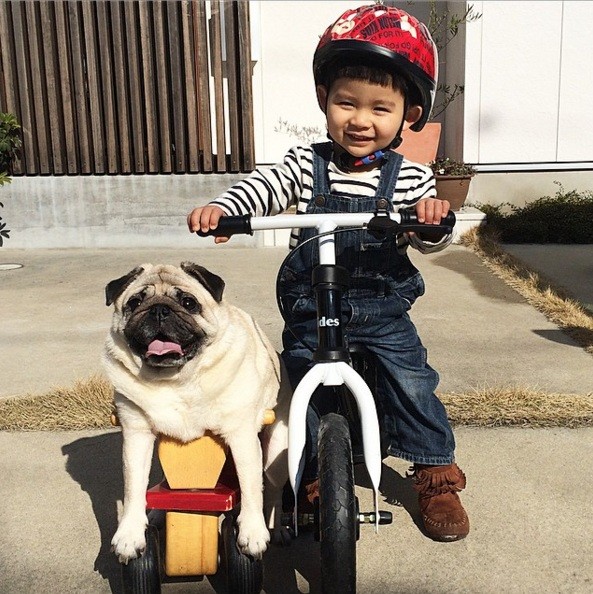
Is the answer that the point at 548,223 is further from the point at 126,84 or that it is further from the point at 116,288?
the point at 116,288

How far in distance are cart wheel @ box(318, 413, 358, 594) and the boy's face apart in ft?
3.38

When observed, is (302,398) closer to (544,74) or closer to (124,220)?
(124,220)

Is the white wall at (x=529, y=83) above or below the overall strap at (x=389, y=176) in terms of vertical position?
above

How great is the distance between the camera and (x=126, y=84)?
793 cm

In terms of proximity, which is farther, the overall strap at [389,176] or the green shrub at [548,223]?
the green shrub at [548,223]

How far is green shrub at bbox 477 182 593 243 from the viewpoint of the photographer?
25.4ft

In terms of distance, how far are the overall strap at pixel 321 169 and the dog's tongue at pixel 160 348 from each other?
807 millimetres

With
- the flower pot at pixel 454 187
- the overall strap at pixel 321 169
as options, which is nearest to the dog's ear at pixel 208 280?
the overall strap at pixel 321 169

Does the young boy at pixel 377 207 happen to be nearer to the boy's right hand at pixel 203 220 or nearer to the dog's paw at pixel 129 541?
the boy's right hand at pixel 203 220

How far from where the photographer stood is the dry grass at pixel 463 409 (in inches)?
127

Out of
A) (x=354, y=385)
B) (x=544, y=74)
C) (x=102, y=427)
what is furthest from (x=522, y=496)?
(x=544, y=74)

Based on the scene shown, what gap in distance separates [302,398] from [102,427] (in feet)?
5.60

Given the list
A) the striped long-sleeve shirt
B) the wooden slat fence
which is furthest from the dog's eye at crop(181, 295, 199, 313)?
the wooden slat fence

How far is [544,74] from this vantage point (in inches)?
325
